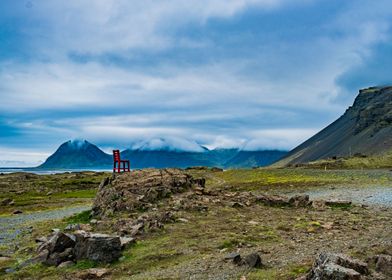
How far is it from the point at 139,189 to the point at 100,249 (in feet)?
73.5

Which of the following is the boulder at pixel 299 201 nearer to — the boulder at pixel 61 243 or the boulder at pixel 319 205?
the boulder at pixel 319 205

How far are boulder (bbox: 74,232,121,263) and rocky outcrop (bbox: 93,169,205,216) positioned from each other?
15.8 m

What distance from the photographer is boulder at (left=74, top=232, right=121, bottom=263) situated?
2402 centimetres

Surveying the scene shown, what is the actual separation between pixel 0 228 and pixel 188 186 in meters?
26.8

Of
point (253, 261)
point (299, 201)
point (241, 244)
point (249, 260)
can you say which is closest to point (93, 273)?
point (249, 260)

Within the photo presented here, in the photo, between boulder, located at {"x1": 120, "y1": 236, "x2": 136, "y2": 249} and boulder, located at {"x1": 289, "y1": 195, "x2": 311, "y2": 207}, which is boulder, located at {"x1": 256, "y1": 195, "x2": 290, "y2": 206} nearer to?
boulder, located at {"x1": 289, "y1": 195, "x2": 311, "y2": 207}

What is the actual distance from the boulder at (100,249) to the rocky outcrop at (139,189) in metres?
15.8

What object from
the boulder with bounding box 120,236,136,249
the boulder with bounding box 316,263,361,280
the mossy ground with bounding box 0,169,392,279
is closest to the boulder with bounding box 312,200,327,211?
the mossy ground with bounding box 0,169,392,279

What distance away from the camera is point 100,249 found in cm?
2419

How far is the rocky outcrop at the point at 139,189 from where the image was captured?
139 ft

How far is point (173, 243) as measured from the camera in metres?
26.5

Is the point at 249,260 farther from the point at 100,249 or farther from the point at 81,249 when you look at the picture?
the point at 81,249

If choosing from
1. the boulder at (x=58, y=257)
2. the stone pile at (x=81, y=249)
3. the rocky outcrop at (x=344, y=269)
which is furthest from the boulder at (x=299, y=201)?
the boulder at (x=58, y=257)

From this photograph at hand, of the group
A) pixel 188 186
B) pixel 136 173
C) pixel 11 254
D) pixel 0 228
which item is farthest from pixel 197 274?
pixel 0 228
